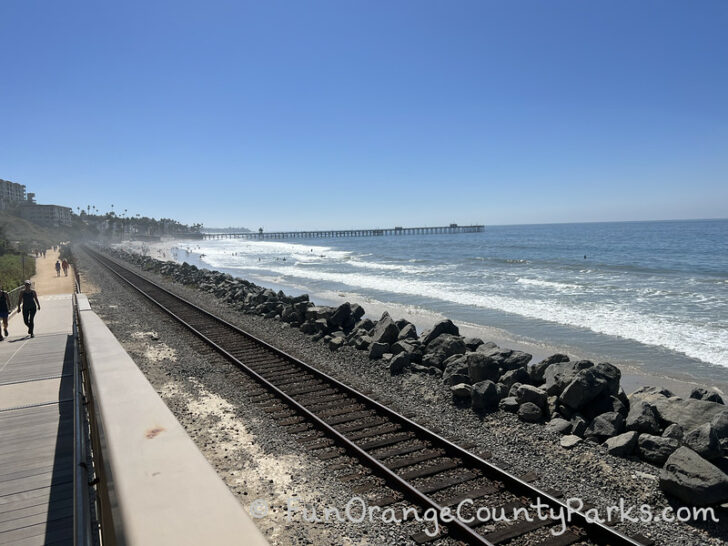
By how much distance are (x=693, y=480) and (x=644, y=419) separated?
1.72 metres

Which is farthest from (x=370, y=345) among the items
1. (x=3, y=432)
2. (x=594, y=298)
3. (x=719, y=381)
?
(x=594, y=298)

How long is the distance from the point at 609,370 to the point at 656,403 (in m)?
0.94

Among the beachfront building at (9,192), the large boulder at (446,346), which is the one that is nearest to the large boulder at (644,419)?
the large boulder at (446,346)

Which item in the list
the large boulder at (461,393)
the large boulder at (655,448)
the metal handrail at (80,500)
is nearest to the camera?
the metal handrail at (80,500)

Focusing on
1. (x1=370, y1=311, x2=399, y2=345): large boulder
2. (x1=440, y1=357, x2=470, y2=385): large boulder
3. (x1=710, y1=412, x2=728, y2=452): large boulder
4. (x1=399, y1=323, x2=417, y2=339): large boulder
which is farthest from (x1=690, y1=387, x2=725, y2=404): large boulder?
(x1=370, y1=311, x2=399, y2=345): large boulder

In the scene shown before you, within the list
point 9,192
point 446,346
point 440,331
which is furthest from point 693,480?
point 9,192

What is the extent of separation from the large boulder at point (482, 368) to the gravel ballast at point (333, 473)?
0.70 m

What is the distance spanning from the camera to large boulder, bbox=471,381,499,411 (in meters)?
7.95

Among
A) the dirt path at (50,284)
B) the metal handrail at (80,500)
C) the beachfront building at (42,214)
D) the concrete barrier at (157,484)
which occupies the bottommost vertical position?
the dirt path at (50,284)

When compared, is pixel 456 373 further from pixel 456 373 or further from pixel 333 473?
pixel 333 473

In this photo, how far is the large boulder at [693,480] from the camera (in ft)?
16.2

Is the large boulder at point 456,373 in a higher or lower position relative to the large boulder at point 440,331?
lower

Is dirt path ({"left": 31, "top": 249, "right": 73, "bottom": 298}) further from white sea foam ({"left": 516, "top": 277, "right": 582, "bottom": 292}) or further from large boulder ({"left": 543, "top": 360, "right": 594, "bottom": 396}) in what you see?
white sea foam ({"left": 516, "top": 277, "right": 582, "bottom": 292})

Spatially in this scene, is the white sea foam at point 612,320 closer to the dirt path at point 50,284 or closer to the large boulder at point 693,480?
the large boulder at point 693,480
